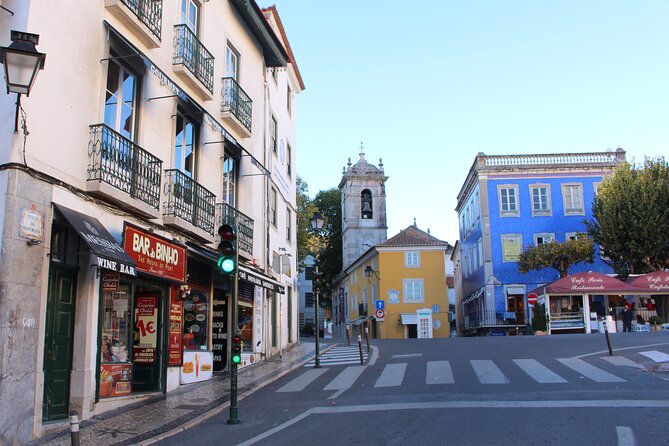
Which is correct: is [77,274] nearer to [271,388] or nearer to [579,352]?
[271,388]

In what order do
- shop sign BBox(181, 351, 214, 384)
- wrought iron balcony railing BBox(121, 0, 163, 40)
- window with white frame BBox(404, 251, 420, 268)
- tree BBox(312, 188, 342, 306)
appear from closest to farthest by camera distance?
1. wrought iron balcony railing BBox(121, 0, 163, 40)
2. shop sign BBox(181, 351, 214, 384)
3. window with white frame BBox(404, 251, 420, 268)
4. tree BBox(312, 188, 342, 306)

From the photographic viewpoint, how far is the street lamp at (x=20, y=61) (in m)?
7.94

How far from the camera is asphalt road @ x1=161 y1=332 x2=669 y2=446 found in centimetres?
800

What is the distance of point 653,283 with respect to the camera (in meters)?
31.3

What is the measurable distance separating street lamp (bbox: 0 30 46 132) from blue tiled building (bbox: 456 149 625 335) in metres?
35.2

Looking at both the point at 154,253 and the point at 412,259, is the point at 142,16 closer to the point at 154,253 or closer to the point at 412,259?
the point at 154,253

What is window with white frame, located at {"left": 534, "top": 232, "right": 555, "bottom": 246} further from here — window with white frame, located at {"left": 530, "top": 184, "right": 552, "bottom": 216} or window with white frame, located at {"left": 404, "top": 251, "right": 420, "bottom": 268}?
window with white frame, located at {"left": 404, "top": 251, "right": 420, "bottom": 268}

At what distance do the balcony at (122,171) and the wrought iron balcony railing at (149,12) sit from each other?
2470mm

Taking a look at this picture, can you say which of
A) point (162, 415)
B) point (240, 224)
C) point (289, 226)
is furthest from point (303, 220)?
point (162, 415)

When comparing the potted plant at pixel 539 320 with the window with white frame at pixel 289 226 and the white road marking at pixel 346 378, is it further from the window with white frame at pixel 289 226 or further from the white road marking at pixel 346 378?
the white road marking at pixel 346 378

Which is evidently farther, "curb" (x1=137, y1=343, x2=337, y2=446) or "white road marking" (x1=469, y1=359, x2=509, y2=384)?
"white road marking" (x1=469, y1=359, x2=509, y2=384)

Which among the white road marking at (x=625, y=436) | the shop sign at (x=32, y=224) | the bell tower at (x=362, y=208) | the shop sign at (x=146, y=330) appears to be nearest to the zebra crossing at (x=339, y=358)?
the shop sign at (x=146, y=330)

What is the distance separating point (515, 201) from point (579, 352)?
24.9 meters

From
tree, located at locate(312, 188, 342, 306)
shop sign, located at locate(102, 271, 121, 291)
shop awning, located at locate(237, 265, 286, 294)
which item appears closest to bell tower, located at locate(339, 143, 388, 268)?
tree, located at locate(312, 188, 342, 306)
